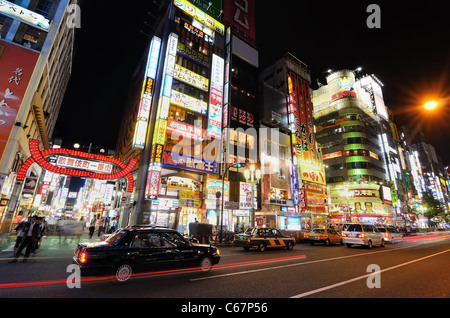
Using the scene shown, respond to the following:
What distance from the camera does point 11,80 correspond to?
603 inches

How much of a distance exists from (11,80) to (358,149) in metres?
66.3

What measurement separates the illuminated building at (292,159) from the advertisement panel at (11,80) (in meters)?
25.1

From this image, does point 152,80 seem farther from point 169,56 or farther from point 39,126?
point 39,126

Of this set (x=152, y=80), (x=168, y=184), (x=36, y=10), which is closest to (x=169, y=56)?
(x=152, y=80)

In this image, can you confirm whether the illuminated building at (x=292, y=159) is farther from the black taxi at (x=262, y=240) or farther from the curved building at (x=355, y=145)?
the curved building at (x=355, y=145)

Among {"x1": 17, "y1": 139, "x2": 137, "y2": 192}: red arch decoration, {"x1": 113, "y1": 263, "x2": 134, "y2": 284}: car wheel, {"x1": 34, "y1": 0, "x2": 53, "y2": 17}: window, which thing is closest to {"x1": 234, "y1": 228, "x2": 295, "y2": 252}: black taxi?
{"x1": 113, "y1": 263, "x2": 134, "y2": 284}: car wheel

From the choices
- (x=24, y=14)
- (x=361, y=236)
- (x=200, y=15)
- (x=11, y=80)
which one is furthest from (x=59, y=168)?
(x=200, y=15)

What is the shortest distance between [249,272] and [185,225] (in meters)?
17.7

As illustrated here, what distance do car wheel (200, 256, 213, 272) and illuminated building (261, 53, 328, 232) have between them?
18774mm

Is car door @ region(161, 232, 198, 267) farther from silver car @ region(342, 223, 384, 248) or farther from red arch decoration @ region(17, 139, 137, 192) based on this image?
silver car @ region(342, 223, 384, 248)

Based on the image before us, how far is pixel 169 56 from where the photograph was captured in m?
26.3

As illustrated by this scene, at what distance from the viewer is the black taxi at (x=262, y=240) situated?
14398mm

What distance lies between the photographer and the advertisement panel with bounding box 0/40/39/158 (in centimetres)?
1472

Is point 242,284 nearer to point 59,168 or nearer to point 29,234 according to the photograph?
point 29,234
